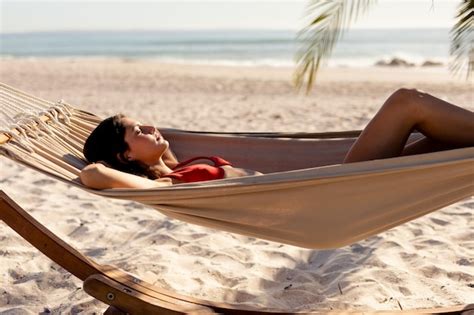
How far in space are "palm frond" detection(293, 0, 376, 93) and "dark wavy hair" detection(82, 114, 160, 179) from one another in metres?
0.91

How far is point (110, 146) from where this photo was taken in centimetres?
236

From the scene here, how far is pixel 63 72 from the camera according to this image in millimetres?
12828

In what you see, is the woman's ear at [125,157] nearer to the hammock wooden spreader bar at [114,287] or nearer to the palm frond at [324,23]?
the hammock wooden spreader bar at [114,287]

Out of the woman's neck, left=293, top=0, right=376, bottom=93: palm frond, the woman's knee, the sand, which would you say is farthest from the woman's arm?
left=293, top=0, right=376, bottom=93: palm frond

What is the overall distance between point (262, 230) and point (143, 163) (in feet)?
1.94

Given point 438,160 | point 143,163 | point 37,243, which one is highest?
point 438,160

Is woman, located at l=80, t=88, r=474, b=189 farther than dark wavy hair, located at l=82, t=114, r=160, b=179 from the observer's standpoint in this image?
No

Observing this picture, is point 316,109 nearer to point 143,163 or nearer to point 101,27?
point 143,163

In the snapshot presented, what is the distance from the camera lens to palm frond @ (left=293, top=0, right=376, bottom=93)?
119 inches

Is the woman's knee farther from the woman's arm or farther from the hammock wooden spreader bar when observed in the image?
the woman's arm

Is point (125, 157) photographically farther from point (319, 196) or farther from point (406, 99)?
point (406, 99)

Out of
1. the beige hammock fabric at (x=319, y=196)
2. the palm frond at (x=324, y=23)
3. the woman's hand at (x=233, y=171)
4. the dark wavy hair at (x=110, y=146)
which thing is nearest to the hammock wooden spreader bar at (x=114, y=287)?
the beige hammock fabric at (x=319, y=196)

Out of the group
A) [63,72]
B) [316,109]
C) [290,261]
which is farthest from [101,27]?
[290,261]

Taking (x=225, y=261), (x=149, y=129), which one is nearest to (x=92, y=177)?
(x=149, y=129)
